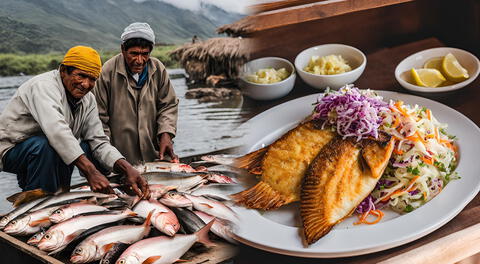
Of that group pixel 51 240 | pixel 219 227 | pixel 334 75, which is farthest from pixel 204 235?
A: pixel 334 75

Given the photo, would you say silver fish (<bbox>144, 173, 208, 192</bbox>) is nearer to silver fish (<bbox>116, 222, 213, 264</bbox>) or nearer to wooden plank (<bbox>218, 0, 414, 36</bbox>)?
silver fish (<bbox>116, 222, 213, 264</bbox>)

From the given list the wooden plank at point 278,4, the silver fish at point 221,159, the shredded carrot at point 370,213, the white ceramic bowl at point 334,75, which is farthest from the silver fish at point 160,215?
the white ceramic bowl at point 334,75

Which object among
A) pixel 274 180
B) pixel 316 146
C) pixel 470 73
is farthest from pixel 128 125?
pixel 470 73

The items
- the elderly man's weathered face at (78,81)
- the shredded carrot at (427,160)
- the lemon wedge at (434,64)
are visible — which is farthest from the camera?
the lemon wedge at (434,64)

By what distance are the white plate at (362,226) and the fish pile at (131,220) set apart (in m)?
0.10

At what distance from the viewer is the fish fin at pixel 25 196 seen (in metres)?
1.44

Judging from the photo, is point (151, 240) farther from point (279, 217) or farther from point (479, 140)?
point (479, 140)

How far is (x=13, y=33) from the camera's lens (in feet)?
4.96

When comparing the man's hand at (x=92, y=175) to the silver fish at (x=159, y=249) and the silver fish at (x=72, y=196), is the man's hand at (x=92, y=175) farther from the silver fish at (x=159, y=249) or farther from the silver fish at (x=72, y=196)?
the silver fish at (x=159, y=249)

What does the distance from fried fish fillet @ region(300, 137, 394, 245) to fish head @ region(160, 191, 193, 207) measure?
0.32 m

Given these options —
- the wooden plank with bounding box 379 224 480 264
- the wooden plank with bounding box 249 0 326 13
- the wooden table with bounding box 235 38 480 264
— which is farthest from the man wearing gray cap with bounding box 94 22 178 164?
the wooden plank with bounding box 379 224 480 264

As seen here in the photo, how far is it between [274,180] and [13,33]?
828 mm

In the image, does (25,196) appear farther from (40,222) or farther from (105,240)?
(105,240)

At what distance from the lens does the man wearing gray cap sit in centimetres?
144
